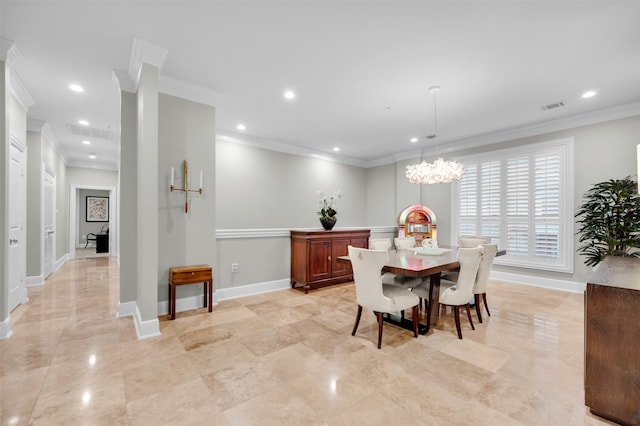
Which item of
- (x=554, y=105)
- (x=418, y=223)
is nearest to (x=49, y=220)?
(x=418, y=223)

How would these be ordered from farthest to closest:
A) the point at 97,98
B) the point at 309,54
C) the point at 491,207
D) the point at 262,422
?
the point at 491,207
the point at 97,98
the point at 309,54
the point at 262,422

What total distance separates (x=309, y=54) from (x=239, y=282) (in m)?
3.43

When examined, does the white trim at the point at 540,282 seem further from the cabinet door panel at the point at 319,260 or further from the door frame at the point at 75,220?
the door frame at the point at 75,220

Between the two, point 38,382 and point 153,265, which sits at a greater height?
point 153,265

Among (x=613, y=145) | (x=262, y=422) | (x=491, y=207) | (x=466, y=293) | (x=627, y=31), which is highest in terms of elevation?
(x=627, y=31)

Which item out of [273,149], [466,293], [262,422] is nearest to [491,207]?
[466,293]

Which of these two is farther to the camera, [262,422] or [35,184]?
[35,184]

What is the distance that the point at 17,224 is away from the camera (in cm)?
378

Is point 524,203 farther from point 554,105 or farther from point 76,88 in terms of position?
point 76,88

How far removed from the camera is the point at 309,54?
2842 millimetres

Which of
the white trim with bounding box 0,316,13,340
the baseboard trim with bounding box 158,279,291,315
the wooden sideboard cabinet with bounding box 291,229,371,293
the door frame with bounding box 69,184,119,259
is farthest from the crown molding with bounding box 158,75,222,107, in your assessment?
the door frame with bounding box 69,184,119,259

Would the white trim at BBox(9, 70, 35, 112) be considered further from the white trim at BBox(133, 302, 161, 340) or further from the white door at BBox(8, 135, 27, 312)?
the white trim at BBox(133, 302, 161, 340)

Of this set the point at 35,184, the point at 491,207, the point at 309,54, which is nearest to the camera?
the point at 309,54

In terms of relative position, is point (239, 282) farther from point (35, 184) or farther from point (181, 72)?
point (35, 184)
